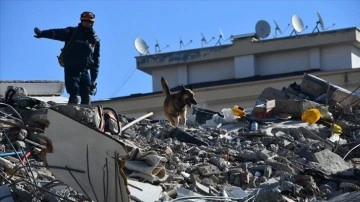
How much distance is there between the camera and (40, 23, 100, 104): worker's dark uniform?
14.5 metres

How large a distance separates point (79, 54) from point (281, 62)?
29091 millimetres

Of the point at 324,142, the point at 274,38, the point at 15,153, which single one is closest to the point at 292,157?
the point at 324,142

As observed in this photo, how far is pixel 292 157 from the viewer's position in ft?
41.3

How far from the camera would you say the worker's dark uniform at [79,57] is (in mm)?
14547

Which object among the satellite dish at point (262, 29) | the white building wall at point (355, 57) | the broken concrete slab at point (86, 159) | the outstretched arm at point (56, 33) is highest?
the outstretched arm at point (56, 33)

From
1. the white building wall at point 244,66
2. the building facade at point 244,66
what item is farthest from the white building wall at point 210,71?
the white building wall at point 244,66

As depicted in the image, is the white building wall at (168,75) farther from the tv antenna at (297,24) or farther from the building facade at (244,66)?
the tv antenna at (297,24)

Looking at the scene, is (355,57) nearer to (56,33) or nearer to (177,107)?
(177,107)

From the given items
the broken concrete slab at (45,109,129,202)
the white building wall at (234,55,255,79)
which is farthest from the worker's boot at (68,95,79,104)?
the white building wall at (234,55,255,79)

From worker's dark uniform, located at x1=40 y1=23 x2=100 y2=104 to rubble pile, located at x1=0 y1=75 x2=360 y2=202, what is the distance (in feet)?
2.09

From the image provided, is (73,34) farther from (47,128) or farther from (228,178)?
(47,128)

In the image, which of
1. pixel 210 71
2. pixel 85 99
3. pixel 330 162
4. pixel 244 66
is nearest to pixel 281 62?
pixel 244 66

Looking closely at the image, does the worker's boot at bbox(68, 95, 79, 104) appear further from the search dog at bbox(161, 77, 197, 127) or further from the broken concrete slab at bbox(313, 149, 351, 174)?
the broken concrete slab at bbox(313, 149, 351, 174)

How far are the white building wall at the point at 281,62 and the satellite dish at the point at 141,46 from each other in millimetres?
4306
